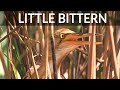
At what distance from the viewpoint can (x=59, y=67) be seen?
5.82 feet

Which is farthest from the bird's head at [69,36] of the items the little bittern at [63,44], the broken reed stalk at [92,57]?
the broken reed stalk at [92,57]

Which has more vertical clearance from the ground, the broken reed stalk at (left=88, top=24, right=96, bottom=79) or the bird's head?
the bird's head

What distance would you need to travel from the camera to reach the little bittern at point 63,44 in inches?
68.9

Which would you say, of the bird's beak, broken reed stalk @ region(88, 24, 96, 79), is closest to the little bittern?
the bird's beak

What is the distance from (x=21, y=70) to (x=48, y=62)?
13 centimetres

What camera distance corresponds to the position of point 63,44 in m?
1.80

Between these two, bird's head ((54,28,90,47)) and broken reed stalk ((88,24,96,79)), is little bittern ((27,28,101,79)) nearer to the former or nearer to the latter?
bird's head ((54,28,90,47))

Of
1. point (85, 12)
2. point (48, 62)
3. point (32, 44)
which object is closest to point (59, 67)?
point (48, 62)

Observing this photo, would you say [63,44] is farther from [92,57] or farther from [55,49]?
[92,57]

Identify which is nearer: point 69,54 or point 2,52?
point 2,52

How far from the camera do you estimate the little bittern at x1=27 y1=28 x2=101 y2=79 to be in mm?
1749

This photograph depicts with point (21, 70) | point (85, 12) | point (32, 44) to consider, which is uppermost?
point (85, 12)

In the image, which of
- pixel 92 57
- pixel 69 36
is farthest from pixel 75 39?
pixel 92 57
